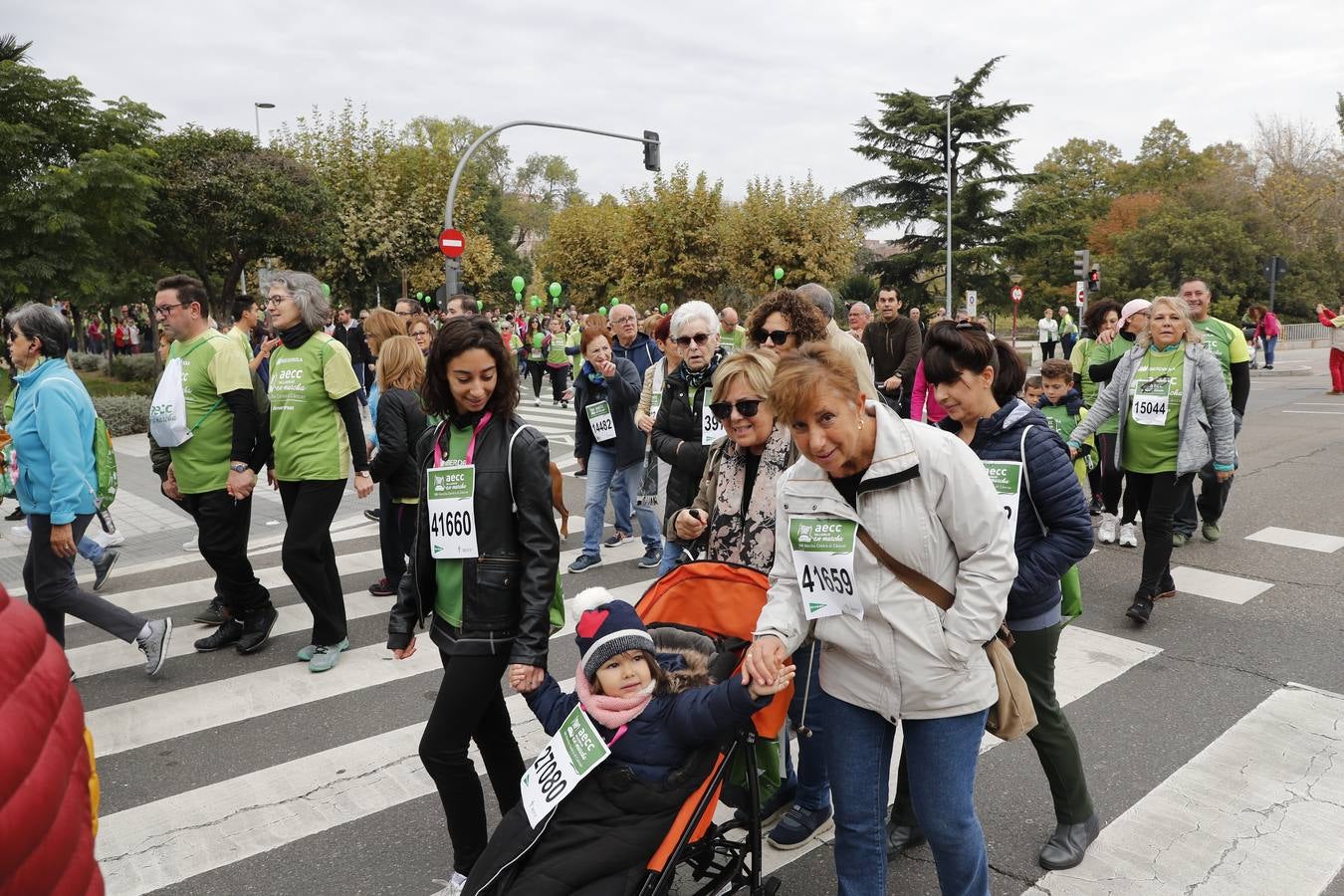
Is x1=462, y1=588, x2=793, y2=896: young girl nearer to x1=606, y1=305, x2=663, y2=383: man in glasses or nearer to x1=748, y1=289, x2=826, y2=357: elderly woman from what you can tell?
x1=748, y1=289, x2=826, y2=357: elderly woman

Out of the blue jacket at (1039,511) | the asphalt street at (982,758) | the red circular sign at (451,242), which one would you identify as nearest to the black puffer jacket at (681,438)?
the asphalt street at (982,758)

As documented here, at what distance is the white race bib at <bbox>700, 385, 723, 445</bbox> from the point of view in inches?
196

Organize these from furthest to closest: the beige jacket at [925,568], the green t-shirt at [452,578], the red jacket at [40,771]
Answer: the green t-shirt at [452,578], the beige jacket at [925,568], the red jacket at [40,771]

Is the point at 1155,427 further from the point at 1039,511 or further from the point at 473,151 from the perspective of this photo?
the point at 473,151

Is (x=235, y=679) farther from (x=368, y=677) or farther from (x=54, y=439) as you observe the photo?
(x=54, y=439)

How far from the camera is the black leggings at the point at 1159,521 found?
566 centimetres

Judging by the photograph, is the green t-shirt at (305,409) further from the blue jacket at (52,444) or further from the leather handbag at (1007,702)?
the leather handbag at (1007,702)

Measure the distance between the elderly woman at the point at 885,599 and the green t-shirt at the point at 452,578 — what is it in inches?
44.4

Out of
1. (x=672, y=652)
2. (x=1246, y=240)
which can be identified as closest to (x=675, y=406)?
(x=672, y=652)

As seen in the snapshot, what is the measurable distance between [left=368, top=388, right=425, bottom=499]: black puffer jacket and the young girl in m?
3.37

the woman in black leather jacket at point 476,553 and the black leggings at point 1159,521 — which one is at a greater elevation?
the woman in black leather jacket at point 476,553

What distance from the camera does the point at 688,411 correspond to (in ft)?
16.9

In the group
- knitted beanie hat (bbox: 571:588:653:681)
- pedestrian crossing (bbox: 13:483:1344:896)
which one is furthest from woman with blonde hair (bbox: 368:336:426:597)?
knitted beanie hat (bbox: 571:588:653:681)

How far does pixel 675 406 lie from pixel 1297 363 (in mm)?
28587
